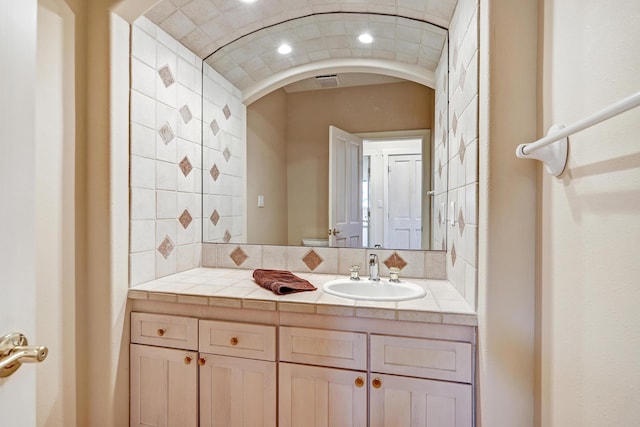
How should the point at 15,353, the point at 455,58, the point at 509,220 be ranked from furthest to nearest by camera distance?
the point at 455,58
the point at 509,220
the point at 15,353

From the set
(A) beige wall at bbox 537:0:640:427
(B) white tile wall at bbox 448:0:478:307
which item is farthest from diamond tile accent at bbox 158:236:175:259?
(A) beige wall at bbox 537:0:640:427

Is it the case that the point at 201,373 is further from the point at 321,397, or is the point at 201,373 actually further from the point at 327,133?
the point at 327,133

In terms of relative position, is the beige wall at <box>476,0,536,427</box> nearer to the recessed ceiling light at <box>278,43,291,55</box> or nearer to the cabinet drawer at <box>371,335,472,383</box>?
the cabinet drawer at <box>371,335,472,383</box>

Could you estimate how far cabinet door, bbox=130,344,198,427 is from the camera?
1434mm

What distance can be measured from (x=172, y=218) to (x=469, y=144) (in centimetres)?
160

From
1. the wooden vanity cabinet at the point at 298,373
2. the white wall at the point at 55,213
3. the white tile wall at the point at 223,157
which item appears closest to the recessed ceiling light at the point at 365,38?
the white tile wall at the point at 223,157

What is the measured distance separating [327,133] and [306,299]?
3.56ft

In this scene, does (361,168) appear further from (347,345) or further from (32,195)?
(32,195)

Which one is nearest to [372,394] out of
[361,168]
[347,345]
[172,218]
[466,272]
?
[347,345]

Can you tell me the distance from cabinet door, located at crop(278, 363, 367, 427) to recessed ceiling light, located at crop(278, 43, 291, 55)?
1803mm

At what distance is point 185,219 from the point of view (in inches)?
77.0

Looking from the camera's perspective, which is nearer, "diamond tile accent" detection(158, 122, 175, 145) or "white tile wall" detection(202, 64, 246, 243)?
"diamond tile accent" detection(158, 122, 175, 145)

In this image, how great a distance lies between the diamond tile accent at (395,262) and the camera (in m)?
1.79

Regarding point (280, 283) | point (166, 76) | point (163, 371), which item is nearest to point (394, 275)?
point (280, 283)
